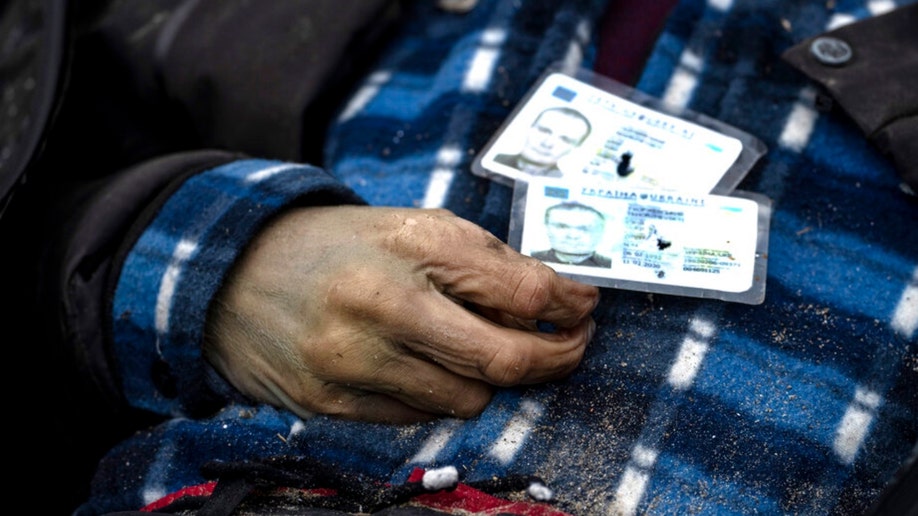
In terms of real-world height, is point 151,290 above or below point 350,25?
below

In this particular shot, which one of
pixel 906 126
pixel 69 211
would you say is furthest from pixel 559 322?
pixel 69 211

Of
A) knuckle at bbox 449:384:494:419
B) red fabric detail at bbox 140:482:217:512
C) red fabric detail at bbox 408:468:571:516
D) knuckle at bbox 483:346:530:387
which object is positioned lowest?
red fabric detail at bbox 140:482:217:512

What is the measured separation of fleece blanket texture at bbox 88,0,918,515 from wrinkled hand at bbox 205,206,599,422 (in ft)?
0.12

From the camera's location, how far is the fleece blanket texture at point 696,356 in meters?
0.87

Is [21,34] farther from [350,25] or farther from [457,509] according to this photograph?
[457,509]

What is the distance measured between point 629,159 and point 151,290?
0.61 metres

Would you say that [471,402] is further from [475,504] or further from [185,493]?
[185,493]

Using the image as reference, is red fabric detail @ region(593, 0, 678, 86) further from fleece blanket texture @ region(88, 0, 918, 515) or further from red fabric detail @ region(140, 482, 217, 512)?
red fabric detail @ region(140, 482, 217, 512)

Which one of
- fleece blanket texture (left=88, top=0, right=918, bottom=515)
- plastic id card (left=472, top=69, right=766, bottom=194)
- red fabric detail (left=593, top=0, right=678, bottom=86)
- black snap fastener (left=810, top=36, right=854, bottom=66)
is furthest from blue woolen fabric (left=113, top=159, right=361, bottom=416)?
black snap fastener (left=810, top=36, right=854, bottom=66)

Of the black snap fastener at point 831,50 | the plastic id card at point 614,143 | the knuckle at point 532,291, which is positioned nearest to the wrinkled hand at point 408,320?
the knuckle at point 532,291

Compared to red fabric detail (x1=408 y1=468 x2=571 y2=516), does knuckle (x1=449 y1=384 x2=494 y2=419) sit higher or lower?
higher

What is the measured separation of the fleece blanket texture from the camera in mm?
866

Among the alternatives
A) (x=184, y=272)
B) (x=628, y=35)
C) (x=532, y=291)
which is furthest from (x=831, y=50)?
(x=184, y=272)

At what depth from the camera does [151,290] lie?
3.26ft
